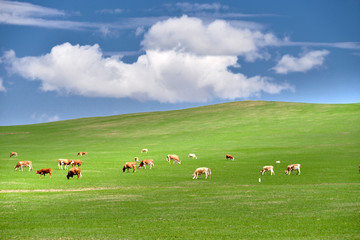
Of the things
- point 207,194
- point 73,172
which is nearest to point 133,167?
point 73,172

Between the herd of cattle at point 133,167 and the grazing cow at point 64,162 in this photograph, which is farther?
the grazing cow at point 64,162

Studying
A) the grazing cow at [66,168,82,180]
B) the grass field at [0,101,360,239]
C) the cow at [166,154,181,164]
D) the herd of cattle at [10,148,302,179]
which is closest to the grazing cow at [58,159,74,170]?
the herd of cattle at [10,148,302,179]

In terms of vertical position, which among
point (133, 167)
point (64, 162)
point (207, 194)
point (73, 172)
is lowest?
point (207, 194)

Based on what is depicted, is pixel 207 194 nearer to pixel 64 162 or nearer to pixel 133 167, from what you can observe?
pixel 133 167

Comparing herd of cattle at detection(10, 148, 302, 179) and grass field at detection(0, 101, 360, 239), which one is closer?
grass field at detection(0, 101, 360, 239)

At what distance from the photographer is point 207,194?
30.4 meters

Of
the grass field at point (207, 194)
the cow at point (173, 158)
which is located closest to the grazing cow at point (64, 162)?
the grass field at point (207, 194)

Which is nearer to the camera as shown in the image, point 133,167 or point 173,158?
point 133,167

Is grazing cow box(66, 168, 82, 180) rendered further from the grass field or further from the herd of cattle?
→ the grass field

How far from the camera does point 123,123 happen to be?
140 m

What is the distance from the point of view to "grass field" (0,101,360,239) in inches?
725

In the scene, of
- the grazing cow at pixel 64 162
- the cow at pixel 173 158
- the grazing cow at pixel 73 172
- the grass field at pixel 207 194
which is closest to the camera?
the grass field at pixel 207 194

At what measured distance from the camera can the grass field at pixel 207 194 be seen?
18.4 metres

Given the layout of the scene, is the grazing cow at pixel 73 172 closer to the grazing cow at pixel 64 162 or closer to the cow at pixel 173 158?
the grazing cow at pixel 64 162
